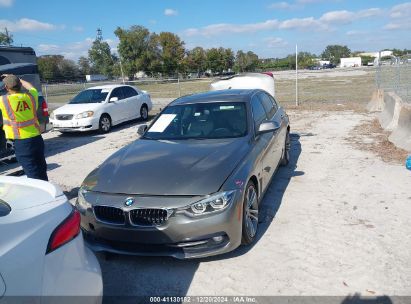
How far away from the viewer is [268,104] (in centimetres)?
639

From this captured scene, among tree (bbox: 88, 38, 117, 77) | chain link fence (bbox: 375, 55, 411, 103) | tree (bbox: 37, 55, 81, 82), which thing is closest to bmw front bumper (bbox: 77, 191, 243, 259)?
chain link fence (bbox: 375, 55, 411, 103)

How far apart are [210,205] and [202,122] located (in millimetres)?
1931

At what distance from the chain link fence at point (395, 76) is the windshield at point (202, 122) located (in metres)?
9.40

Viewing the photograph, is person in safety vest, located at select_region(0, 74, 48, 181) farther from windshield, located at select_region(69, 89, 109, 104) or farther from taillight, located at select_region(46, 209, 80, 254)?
windshield, located at select_region(69, 89, 109, 104)

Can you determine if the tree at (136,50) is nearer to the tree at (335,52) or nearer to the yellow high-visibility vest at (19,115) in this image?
the yellow high-visibility vest at (19,115)

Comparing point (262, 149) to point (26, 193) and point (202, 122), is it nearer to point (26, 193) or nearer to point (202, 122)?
point (202, 122)

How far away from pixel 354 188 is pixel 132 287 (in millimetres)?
3641

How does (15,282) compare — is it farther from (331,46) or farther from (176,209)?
(331,46)

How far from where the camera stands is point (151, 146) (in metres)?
4.69

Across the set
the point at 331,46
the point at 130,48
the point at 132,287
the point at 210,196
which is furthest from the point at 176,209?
the point at 331,46

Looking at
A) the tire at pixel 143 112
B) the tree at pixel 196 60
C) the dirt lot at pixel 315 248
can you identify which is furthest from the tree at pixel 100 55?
the dirt lot at pixel 315 248

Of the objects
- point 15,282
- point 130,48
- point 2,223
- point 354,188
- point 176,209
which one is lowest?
point 354,188

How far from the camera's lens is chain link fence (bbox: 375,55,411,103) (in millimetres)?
12836

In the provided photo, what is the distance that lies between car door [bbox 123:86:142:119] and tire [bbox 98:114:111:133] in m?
1.27
